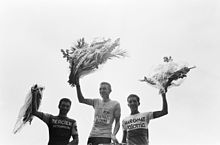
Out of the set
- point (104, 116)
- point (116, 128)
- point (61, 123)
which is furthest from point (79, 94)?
point (116, 128)

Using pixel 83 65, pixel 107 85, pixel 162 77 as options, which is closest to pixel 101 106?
pixel 107 85

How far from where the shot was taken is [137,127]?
1030cm

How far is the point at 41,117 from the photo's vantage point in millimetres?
10086

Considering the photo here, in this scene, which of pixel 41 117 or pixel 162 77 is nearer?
pixel 41 117

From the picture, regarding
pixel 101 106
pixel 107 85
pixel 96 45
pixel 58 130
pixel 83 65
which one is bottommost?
pixel 58 130

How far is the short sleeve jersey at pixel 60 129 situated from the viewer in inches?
383

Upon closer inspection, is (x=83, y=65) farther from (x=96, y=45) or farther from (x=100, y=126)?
(x=100, y=126)

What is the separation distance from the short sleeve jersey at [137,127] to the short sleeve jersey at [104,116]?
1.49 feet

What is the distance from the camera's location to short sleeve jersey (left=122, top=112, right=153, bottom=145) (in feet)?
33.2

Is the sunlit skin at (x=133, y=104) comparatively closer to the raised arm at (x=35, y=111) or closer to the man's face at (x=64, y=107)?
the man's face at (x=64, y=107)

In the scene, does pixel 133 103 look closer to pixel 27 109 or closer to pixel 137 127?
pixel 137 127

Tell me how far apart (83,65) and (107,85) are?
108 cm

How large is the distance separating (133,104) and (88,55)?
220 centimetres

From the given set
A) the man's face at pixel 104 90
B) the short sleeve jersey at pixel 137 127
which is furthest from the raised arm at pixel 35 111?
the short sleeve jersey at pixel 137 127
